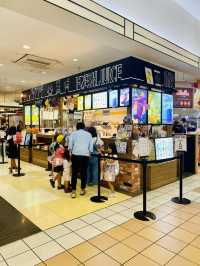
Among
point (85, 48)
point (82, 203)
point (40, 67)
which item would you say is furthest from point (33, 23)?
point (82, 203)

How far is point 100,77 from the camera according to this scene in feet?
21.6

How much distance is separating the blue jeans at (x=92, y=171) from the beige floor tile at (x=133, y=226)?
6.85 feet

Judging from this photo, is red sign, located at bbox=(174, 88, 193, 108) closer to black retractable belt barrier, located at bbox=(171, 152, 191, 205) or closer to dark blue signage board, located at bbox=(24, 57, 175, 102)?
dark blue signage board, located at bbox=(24, 57, 175, 102)

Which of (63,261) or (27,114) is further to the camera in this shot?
(27,114)

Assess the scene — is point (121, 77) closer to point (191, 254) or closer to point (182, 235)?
point (182, 235)

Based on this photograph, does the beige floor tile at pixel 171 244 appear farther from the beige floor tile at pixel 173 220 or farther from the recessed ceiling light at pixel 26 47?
the recessed ceiling light at pixel 26 47

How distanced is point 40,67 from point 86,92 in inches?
64.3

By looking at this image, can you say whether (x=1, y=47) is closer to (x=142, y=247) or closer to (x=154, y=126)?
(x=154, y=126)

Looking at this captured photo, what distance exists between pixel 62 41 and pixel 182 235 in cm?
479

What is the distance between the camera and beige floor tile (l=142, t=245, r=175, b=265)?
2.63m

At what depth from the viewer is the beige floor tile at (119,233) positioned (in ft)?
10.4

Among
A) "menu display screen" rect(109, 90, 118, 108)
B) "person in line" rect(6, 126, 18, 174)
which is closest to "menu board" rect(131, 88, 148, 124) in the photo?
"menu display screen" rect(109, 90, 118, 108)

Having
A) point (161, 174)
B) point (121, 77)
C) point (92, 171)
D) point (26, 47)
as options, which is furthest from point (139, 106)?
point (26, 47)

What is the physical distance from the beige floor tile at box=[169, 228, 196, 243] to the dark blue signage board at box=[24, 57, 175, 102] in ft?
12.0
